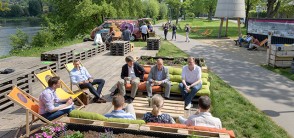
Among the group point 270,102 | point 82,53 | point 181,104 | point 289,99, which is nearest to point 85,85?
point 181,104

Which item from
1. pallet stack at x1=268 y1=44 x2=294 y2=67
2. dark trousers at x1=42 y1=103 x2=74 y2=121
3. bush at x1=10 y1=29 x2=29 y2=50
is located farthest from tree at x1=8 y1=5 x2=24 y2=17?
dark trousers at x1=42 y1=103 x2=74 y2=121

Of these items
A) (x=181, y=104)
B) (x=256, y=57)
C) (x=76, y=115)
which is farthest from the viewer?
(x=256, y=57)

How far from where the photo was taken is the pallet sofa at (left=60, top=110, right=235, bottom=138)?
14.4 feet

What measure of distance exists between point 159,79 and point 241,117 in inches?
93.8

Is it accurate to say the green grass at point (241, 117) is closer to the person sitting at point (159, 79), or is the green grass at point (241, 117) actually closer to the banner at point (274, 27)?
the person sitting at point (159, 79)

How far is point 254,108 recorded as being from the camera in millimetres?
7953

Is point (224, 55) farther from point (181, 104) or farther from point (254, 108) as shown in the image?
point (181, 104)

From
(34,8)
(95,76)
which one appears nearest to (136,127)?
(95,76)

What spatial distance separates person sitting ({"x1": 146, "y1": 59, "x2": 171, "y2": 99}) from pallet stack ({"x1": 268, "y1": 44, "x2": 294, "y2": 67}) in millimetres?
7964

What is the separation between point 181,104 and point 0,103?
15.0 feet

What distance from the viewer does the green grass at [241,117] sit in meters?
6.27

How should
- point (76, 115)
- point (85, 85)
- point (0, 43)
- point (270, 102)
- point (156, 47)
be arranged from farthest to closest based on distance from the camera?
1. point (0, 43)
2. point (156, 47)
3. point (270, 102)
4. point (85, 85)
5. point (76, 115)

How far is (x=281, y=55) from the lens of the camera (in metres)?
13.7

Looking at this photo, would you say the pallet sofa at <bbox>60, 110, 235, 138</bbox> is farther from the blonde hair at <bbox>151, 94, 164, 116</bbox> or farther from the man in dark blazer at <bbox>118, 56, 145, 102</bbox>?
the man in dark blazer at <bbox>118, 56, 145, 102</bbox>
